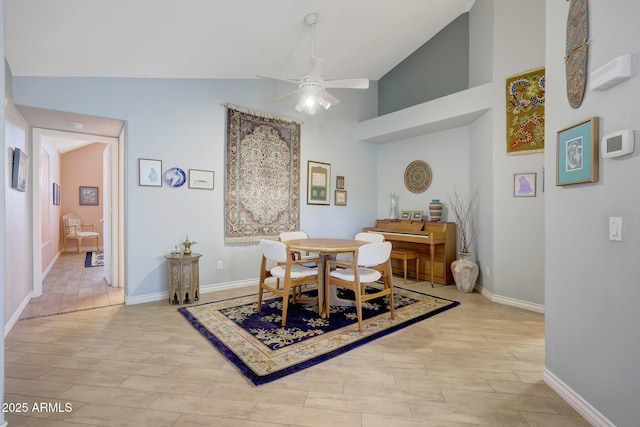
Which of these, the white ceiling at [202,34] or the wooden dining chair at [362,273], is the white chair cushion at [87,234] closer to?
the white ceiling at [202,34]

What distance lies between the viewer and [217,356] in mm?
2258

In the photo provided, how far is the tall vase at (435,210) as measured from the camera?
185 inches

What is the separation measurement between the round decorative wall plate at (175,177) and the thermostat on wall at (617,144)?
386 cm

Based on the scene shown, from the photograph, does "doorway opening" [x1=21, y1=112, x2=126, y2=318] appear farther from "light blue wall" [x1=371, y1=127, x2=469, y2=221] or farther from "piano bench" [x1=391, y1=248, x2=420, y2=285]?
"light blue wall" [x1=371, y1=127, x2=469, y2=221]

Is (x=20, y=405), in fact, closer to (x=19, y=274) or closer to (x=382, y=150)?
(x=19, y=274)

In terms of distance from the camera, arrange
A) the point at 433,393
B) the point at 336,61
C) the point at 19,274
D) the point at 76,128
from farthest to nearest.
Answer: the point at 336,61
the point at 76,128
the point at 19,274
the point at 433,393

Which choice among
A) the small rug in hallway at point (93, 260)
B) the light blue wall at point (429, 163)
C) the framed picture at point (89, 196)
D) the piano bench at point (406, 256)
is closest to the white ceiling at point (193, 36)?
the light blue wall at point (429, 163)

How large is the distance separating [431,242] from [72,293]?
489 centimetres

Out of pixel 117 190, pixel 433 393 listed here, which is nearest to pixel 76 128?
pixel 117 190

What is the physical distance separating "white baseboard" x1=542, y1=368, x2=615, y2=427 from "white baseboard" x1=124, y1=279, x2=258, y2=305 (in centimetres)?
340

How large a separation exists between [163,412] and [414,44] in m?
5.68

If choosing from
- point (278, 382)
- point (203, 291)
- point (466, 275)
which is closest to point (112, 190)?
point (203, 291)

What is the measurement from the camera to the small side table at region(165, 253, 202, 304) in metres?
3.45

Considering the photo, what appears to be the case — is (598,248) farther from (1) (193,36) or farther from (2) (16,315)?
(2) (16,315)
